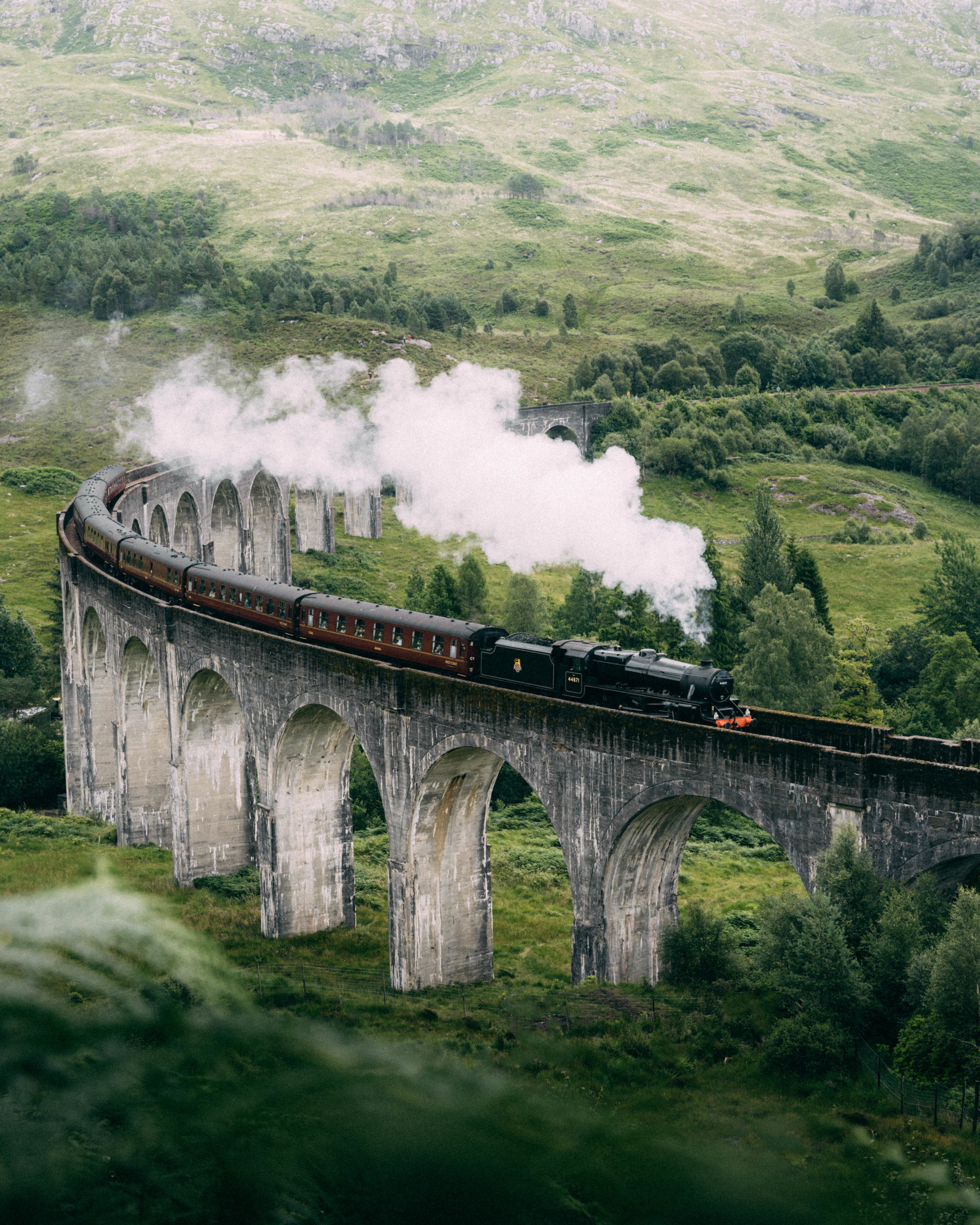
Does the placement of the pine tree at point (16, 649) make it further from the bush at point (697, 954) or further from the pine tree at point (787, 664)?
the bush at point (697, 954)

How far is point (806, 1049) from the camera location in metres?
27.1

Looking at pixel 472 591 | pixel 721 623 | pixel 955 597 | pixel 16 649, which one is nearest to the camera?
pixel 721 623

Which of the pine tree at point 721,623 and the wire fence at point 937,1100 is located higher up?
the wire fence at point 937,1100

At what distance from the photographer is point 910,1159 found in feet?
78.3

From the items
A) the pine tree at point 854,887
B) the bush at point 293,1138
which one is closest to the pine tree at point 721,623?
the bush at point 293,1138

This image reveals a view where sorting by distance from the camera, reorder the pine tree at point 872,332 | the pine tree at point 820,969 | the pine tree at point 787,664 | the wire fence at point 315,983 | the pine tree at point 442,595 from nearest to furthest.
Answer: the pine tree at point 820,969, the wire fence at point 315,983, the pine tree at point 787,664, the pine tree at point 442,595, the pine tree at point 872,332

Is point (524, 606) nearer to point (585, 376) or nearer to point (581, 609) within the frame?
point (581, 609)

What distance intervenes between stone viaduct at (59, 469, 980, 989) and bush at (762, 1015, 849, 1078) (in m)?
3.29

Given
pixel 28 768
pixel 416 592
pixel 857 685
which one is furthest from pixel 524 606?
pixel 28 768

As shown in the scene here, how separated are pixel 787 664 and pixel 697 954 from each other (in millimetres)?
27031

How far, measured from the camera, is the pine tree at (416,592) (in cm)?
7575

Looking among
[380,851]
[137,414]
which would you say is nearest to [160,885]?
[380,851]

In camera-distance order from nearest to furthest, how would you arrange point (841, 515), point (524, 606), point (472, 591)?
point (524, 606), point (472, 591), point (841, 515)

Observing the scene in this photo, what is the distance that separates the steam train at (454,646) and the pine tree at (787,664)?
20.5 metres
